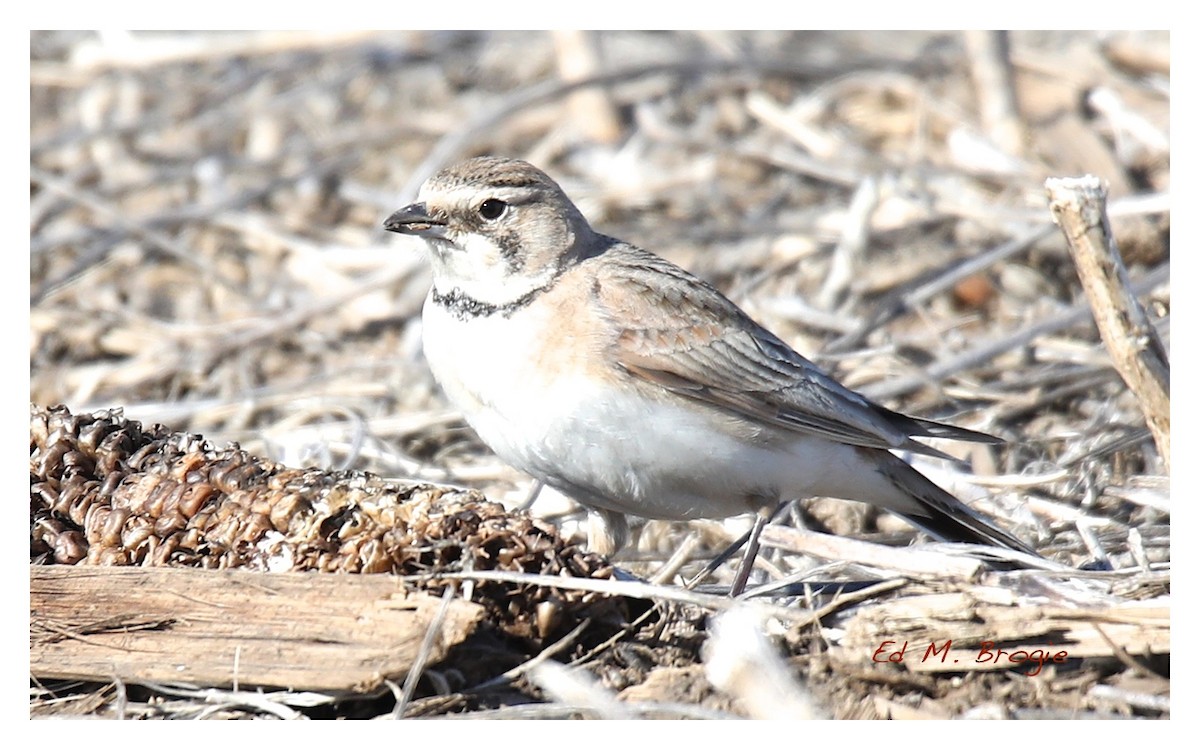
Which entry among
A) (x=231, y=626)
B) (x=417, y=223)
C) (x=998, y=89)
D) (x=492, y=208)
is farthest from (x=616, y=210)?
(x=231, y=626)

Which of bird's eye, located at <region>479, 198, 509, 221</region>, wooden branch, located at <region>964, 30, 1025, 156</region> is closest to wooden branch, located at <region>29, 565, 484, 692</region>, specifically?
bird's eye, located at <region>479, 198, 509, 221</region>

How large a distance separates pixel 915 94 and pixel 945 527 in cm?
450

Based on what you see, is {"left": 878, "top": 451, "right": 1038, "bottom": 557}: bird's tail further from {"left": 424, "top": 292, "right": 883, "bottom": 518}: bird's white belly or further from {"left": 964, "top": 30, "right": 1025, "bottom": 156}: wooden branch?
{"left": 964, "top": 30, "right": 1025, "bottom": 156}: wooden branch

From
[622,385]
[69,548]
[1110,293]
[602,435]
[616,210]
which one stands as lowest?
[69,548]

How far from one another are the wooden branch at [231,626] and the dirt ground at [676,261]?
0.20 ft

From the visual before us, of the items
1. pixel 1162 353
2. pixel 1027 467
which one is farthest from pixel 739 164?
pixel 1162 353

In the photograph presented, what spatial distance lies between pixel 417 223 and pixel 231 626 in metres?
1.70

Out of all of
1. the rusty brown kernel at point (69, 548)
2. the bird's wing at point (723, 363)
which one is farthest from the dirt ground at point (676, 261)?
the bird's wing at point (723, 363)

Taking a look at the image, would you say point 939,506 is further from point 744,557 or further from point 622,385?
point 622,385

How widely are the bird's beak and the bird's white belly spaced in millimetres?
300

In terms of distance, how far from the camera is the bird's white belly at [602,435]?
15.9ft

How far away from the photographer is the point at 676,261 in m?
8.34

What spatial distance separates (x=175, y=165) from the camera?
9398 millimetres

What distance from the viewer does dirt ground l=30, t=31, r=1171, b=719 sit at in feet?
13.5
